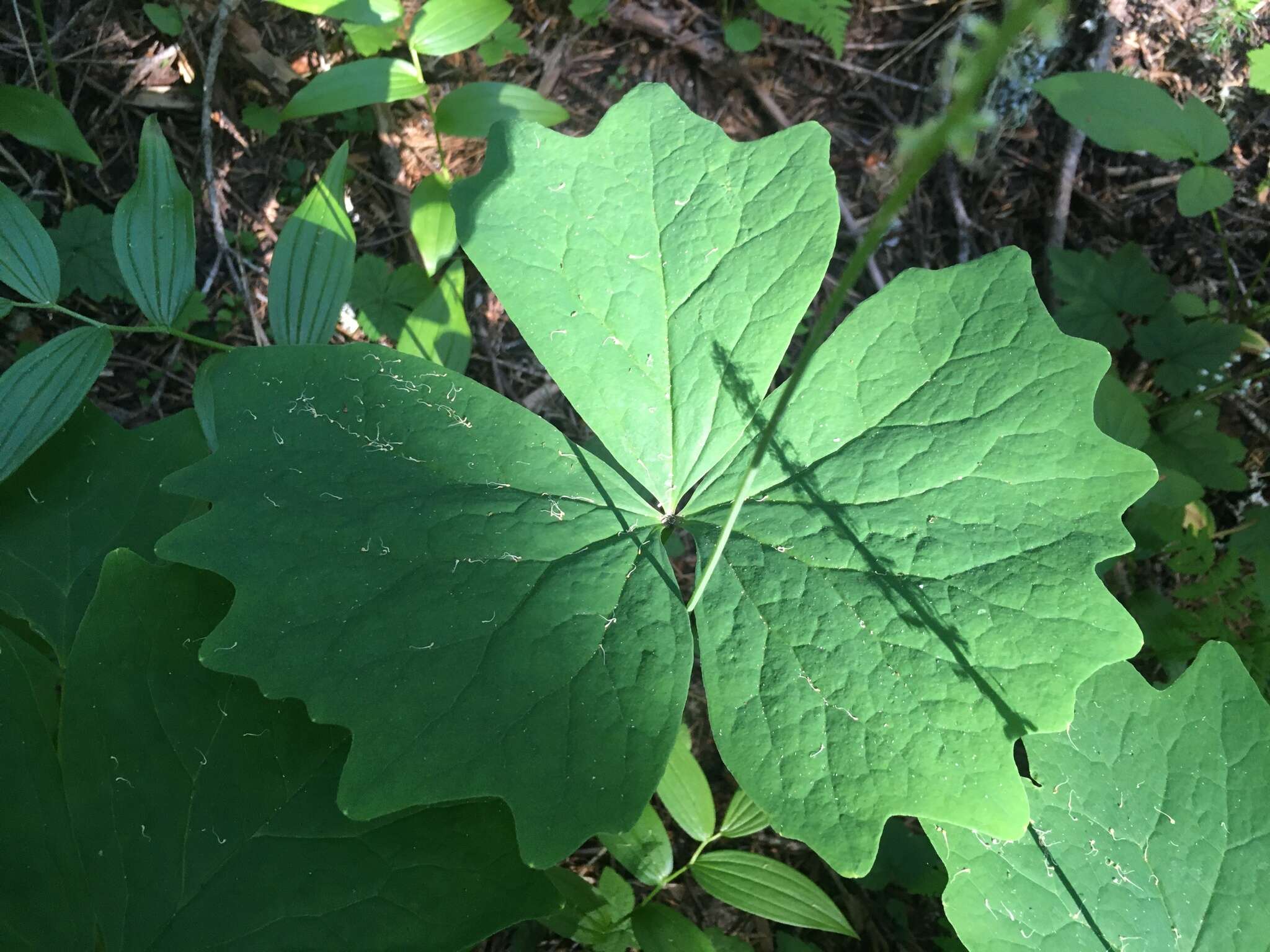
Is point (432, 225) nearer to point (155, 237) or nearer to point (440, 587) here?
point (155, 237)

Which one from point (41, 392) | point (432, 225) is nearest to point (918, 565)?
point (41, 392)

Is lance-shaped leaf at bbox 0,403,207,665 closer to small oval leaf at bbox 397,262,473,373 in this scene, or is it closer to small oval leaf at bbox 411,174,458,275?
small oval leaf at bbox 397,262,473,373

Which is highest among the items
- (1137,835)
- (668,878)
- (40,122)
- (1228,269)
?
(40,122)

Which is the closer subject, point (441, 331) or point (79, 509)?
point (79, 509)

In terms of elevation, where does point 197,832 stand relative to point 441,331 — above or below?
below

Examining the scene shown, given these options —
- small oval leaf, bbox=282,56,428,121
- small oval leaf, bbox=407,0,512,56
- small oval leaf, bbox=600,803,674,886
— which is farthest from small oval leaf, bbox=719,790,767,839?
small oval leaf, bbox=407,0,512,56

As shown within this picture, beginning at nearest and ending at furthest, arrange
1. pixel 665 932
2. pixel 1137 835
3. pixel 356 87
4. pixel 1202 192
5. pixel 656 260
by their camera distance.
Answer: pixel 1137 835 → pixel 656 260 → pixel 665 932 → pixel 356 87 → pixel 1202 192
